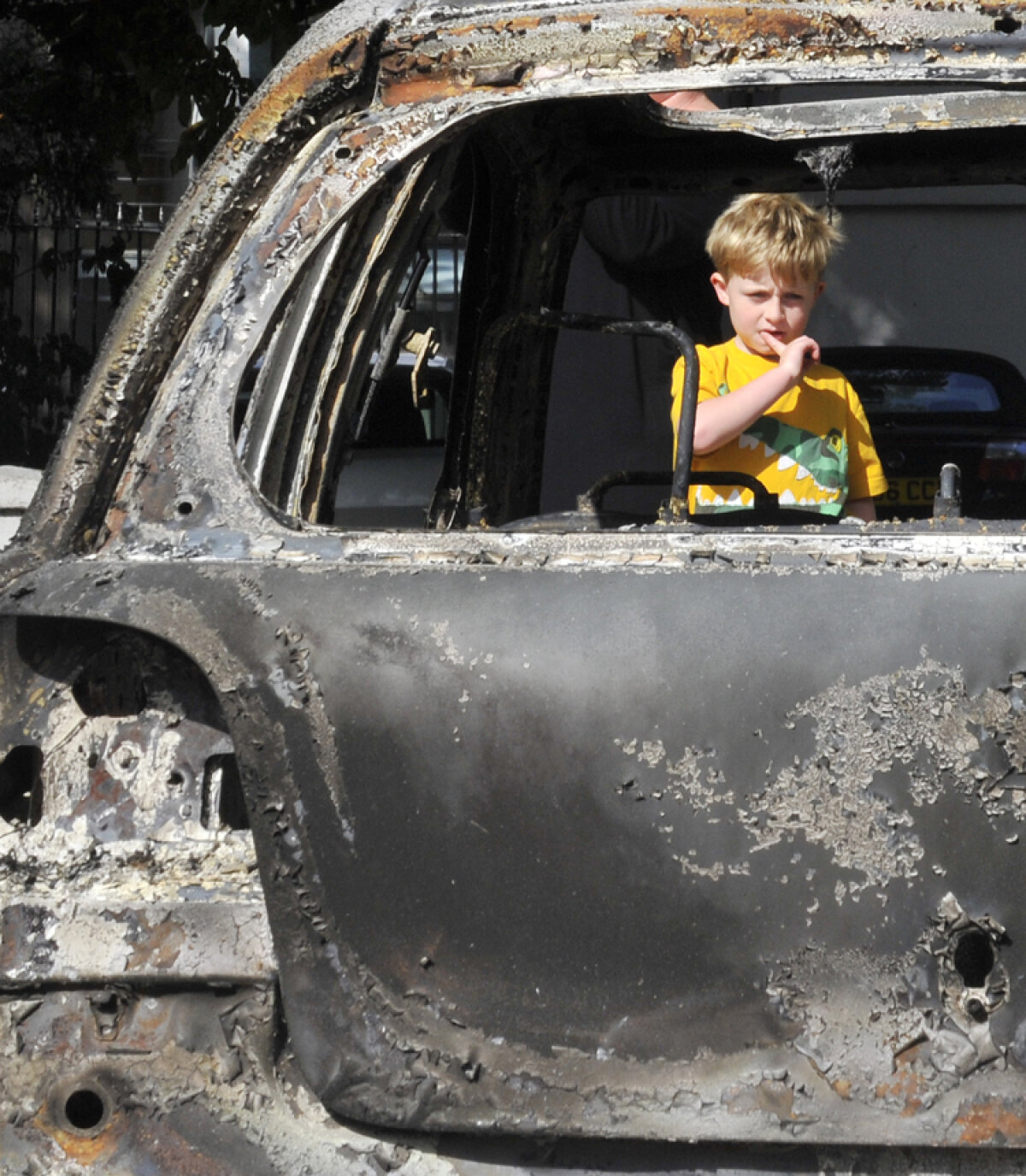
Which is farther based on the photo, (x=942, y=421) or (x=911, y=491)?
(x=942, y=421)

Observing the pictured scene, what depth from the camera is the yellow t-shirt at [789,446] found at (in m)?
2.57

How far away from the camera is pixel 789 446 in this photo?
2666 mm

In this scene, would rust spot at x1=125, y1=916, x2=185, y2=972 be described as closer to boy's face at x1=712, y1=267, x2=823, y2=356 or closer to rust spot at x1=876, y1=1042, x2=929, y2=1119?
rust spot at x1=876, y1=1042, x2=929, y2=1119

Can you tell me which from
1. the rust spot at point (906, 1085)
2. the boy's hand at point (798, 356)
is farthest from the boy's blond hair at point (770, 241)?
the rust spot at point (906, 1085)

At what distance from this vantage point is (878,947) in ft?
5.10

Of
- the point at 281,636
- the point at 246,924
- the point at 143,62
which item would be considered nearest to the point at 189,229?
the point at 281,636

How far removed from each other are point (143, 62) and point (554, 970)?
603 cm

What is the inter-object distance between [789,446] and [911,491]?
1219mm

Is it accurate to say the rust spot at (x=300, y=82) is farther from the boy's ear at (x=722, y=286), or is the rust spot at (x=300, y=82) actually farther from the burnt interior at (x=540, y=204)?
the boy's ear at (x=722, y=286)

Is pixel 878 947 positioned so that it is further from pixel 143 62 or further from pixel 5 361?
pixel 5 361

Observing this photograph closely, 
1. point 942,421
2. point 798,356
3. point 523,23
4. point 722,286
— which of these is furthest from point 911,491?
point 523,23

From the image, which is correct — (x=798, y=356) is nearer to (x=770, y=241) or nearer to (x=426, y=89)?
(x=770, y=241)

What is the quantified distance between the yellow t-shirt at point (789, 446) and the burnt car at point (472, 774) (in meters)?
0.71

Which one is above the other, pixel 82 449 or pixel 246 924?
pixel 82 449
